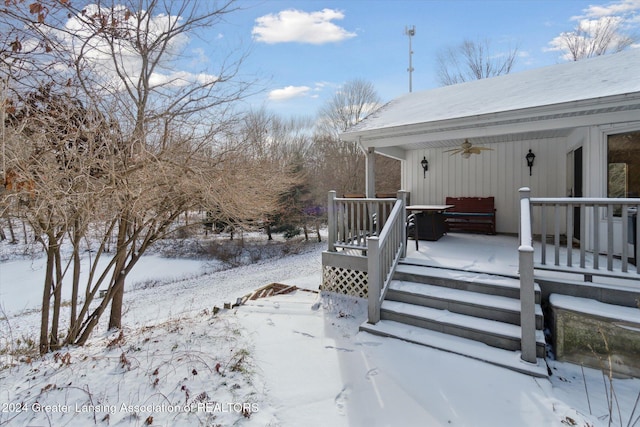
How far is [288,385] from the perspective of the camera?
9.70 ft

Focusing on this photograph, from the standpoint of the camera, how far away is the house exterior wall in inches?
273

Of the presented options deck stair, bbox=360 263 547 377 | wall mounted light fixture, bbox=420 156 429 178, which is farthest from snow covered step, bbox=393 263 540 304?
wall mounted light fixture, bbox=420 156 429 178

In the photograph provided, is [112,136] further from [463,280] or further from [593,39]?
[593,39]

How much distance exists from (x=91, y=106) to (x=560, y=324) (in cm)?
623

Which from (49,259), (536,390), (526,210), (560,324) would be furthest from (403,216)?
(49,259)

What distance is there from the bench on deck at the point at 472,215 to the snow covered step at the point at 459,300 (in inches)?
147

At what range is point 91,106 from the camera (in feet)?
14.0

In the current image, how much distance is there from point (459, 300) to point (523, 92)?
4.32 m

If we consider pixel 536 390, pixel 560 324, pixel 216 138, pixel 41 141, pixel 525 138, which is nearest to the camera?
pixel 536 390

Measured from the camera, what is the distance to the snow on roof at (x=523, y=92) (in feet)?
15.8

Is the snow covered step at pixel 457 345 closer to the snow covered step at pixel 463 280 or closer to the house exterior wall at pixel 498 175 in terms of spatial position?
the snow covered step at pixel 463 280

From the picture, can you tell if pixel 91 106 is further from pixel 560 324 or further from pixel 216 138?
pixel 560 324

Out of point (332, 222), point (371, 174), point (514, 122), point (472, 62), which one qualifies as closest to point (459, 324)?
point (332, 222)

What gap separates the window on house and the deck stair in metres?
2.42
